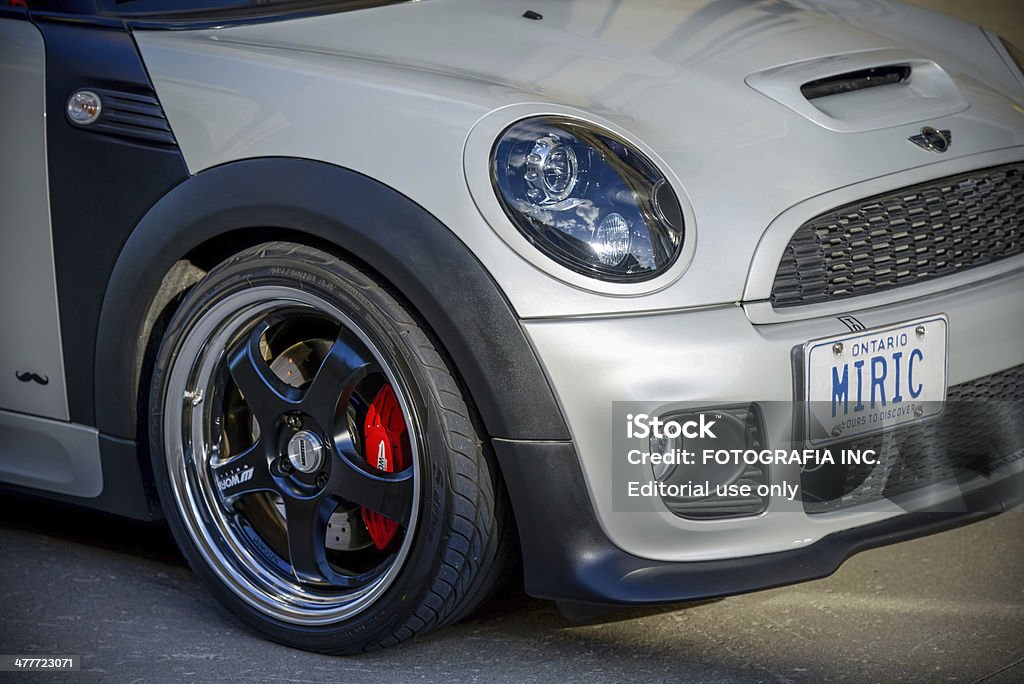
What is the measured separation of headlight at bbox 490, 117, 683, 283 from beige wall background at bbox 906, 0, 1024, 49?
14.2ft

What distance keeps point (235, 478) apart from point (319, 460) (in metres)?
0.21

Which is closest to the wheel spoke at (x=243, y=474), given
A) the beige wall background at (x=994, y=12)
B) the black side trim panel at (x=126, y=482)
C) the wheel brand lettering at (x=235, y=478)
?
the wheel brand lettering at (x=235, y=478)

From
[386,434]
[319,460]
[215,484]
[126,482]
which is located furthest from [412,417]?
[126,482]

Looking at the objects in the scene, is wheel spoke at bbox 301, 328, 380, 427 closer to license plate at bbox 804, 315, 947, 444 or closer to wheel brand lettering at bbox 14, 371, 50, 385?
wheel brand lettering at bbox 14, 371, 50, 385

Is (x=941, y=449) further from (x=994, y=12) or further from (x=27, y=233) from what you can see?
(x=994, y=12)

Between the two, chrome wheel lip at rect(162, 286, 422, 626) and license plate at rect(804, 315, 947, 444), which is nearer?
license plate at rect(804, 315, 947, 444)

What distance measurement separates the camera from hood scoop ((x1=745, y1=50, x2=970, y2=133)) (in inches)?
94.2

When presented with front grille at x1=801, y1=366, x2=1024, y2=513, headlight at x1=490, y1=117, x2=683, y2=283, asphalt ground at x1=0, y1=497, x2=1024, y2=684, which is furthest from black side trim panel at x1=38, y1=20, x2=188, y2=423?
front grille at x1=801, y1=366, x2=1024, y2=513

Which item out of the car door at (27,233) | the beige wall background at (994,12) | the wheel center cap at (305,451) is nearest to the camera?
the wheel center cap at (305,451)

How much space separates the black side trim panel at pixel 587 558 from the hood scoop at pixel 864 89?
0.73m

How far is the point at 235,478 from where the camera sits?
2555mm

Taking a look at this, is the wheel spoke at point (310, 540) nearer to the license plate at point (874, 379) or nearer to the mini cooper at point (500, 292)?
the mini cooper at point (500, 292)

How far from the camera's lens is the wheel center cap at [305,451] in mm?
2438

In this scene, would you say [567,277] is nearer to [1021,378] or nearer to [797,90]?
[797,90]
